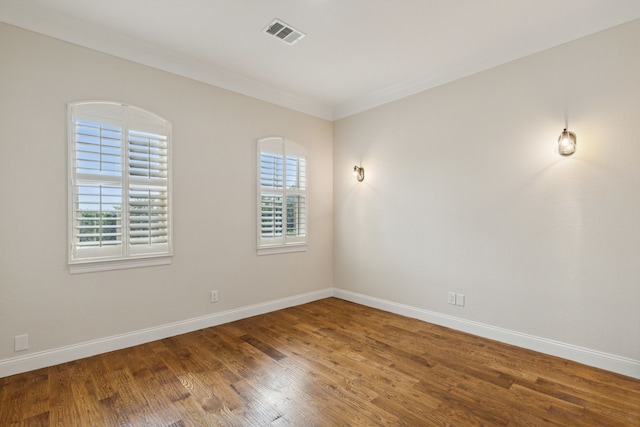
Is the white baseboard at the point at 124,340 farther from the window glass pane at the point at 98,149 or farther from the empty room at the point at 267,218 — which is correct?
the window glass pane at the point at 98,149

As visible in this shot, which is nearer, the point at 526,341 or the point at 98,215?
the point at 98,215

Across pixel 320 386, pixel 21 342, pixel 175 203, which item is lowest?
pixel 320 386

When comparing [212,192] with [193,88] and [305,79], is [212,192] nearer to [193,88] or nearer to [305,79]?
[193,88]

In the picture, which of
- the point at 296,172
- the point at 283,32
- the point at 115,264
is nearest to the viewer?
the point at 283,32

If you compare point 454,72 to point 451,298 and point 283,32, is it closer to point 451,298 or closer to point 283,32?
point 283,32

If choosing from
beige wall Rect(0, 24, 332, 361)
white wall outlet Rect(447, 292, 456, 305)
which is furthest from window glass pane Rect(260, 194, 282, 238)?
white wall outlet Rect(447, 292, 456, 305)

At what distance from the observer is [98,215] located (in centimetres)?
287

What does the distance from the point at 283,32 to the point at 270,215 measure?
7.23 ft

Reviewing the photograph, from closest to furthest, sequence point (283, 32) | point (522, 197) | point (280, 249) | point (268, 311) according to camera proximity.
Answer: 1. point (283, 32)
2. point (522, 197)
3. point (268, 311)
4. point (280, 249)

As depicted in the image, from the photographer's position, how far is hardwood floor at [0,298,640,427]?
2.00m

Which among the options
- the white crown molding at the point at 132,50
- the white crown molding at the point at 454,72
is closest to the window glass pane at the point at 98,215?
the white crown molding at the point at 132,50

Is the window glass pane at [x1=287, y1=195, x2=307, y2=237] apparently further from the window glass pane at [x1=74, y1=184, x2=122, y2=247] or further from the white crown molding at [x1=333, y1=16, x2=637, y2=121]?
the window glass pane at [x1=74, y1=184, x2=122, y2=247]

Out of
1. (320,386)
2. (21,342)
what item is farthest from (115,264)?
(320,386)

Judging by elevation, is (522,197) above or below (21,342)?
above
